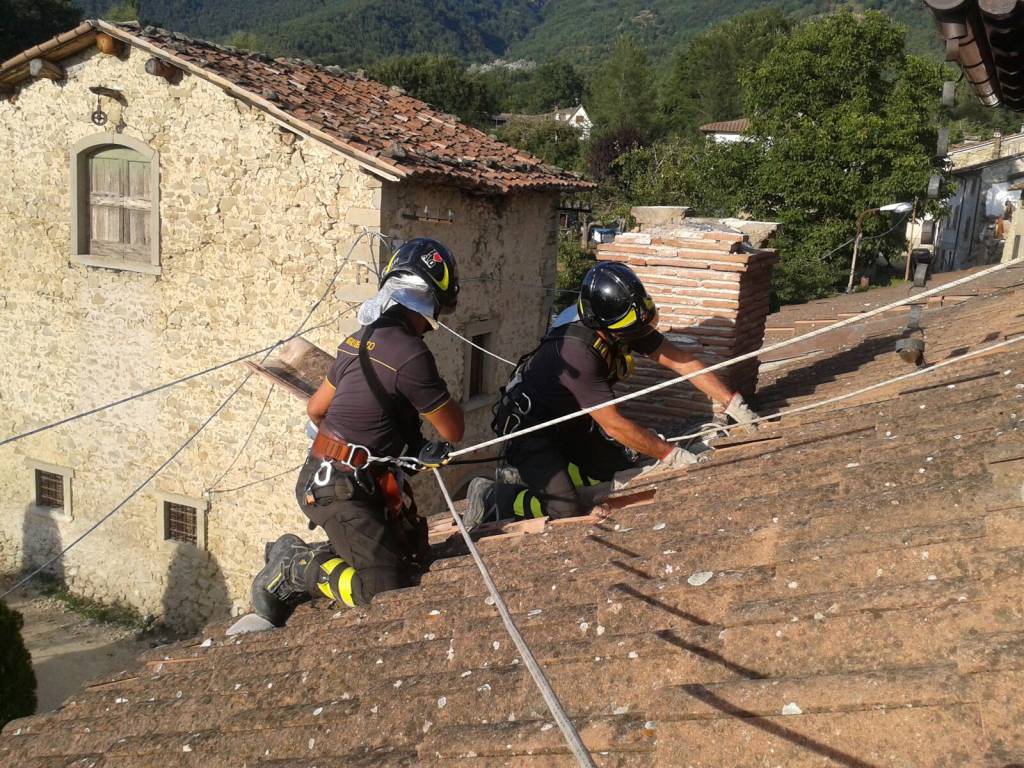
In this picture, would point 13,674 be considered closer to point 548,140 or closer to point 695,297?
point 695,297

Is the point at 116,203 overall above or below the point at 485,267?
above

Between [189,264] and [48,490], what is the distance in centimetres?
444

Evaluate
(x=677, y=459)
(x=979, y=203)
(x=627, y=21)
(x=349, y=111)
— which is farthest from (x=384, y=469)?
(x=627, y=21)

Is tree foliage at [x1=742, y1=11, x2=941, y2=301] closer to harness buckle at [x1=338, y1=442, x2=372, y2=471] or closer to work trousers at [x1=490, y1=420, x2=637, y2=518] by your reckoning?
work trousers at [x1=490, y1=420, x2=637, y2=518]

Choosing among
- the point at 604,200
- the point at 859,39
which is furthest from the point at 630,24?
the point at 859,39

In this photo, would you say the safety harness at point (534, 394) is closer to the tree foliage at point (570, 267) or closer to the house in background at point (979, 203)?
the tree foliage at point (570, 267)

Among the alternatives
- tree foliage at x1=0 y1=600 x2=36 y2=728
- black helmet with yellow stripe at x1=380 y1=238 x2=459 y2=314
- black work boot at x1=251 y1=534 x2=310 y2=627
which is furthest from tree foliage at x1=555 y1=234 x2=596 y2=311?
black work boot at x1=251 y1=534 x2=310 y2=627

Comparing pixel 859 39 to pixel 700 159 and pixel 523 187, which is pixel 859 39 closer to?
pixel 700 159

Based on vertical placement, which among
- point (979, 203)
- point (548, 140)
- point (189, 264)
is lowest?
point (189, 264)

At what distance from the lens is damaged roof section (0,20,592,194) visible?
9.87m

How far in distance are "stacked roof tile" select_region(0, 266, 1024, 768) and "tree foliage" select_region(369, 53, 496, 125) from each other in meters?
51.9

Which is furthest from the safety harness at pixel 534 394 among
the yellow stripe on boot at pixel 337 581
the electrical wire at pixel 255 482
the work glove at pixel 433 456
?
the electrical wire at pixel 255 482

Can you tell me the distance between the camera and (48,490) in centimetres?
1291

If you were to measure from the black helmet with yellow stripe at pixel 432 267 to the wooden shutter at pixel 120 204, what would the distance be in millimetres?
8119
